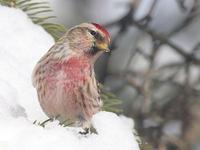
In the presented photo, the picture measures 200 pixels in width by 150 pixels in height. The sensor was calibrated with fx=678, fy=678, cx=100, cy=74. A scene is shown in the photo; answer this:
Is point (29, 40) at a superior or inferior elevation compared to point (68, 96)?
superior

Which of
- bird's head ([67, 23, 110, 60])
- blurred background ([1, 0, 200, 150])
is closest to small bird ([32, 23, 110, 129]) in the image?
bird's head ([67, 23, 110, 60])

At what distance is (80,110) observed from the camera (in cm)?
280

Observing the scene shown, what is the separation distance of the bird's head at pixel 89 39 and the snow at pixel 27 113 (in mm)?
242

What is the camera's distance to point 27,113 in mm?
2242

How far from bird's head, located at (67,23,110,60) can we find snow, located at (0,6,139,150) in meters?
0.24

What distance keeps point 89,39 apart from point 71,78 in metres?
0.32

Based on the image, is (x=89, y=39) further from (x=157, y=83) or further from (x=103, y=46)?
(x=157, y=83)

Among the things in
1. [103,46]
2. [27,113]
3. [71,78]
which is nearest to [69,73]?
[71,78]

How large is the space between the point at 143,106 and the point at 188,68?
0.31 metres

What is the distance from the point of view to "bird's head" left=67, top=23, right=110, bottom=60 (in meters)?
2.99

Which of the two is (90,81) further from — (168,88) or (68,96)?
(168,88)

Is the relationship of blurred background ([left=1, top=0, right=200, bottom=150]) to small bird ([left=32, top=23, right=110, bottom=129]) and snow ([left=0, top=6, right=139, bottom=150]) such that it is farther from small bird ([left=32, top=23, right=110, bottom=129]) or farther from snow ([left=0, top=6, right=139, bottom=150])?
snow ([left=0, top=6, right=139, bottom=150])

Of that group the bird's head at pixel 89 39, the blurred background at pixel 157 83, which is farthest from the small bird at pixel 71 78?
the blurred background at pixel 157 83

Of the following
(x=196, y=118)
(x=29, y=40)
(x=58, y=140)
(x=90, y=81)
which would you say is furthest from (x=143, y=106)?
(x=58, y=140)
